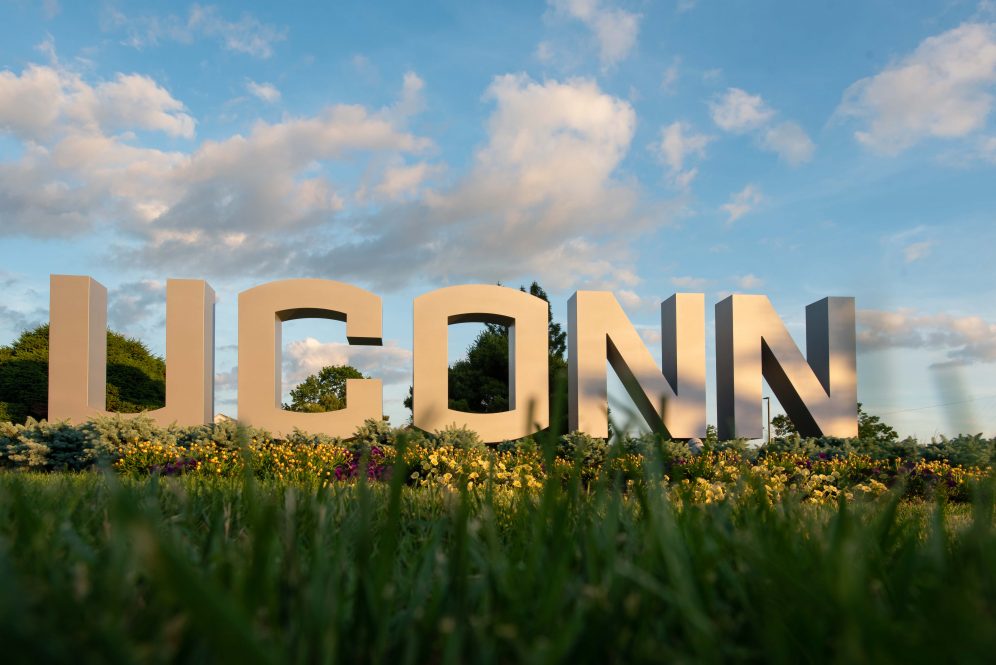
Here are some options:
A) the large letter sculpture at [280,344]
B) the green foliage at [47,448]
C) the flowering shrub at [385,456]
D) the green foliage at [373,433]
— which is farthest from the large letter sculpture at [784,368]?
the green foliage at [47,448]

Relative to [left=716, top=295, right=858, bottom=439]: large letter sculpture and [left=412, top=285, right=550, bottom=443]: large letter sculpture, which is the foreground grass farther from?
[left=716, top=295, right=858, bottom=439]: large letter sculpture

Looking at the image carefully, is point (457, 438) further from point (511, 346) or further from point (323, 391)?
point (323, 391)

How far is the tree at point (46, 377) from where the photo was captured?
1795 centimetres

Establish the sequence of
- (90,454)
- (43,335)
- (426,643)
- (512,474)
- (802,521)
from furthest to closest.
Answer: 1. (43,335)
2. (90,454)
3. (512,474)
4. (802,521)
5. (426,643)

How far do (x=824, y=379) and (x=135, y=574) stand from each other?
48.5 ft

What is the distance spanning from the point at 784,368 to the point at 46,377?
19.0 meters

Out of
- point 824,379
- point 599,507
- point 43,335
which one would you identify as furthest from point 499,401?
point 599,507

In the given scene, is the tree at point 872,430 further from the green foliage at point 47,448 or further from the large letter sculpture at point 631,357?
the green foliage at point 47,448

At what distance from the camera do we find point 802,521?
5.80ft

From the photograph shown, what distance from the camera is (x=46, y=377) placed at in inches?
722

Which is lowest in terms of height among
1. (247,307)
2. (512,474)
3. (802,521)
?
(512,474)

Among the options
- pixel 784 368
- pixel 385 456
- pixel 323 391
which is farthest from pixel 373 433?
pixel 323 391

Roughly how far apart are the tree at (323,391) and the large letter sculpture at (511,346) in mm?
13399

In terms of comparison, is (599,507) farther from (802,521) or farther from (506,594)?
(506,594)
